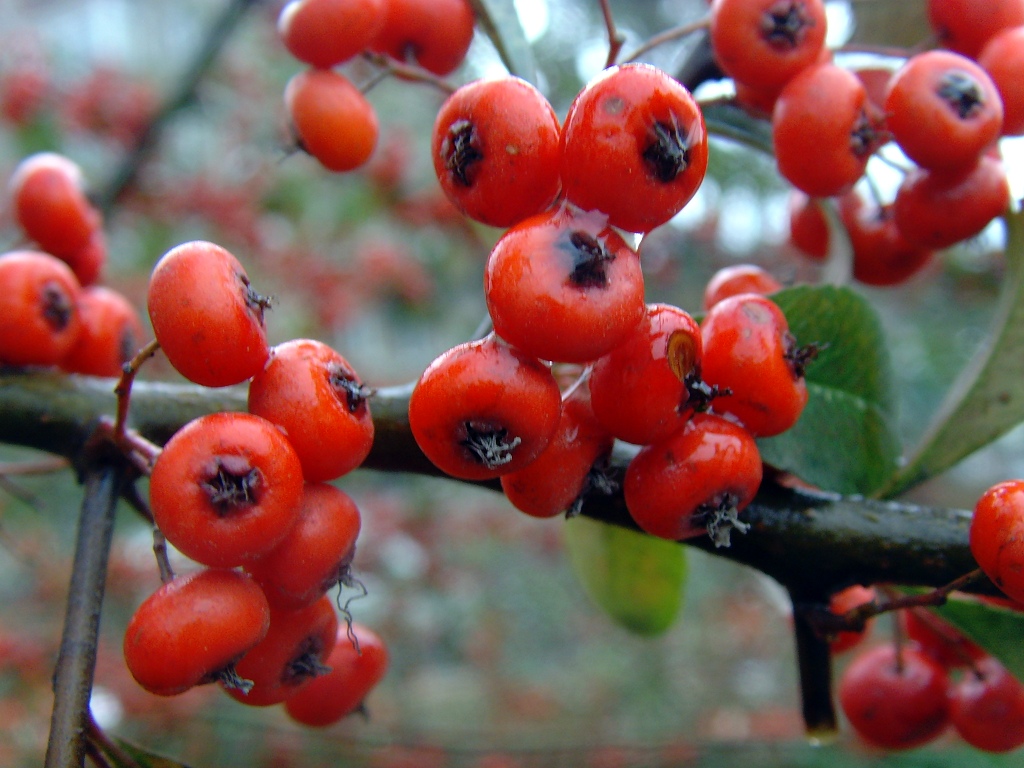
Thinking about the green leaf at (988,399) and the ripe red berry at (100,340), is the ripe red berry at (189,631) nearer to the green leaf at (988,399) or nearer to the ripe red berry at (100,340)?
the ripe red berry at (100,340)

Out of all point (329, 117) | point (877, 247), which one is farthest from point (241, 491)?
point (877, 247)

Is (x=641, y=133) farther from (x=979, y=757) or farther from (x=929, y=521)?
(x=979, y=757)

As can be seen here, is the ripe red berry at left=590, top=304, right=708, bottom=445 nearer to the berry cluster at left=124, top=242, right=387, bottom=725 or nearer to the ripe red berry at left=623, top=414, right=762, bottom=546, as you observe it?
the ripe red berry at left=623, top=414, right=762, bottom=546

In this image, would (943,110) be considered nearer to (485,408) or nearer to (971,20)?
(971,20)

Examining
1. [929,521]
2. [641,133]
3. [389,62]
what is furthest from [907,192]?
[389,62]

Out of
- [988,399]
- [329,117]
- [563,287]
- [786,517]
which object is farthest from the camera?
[988,399]

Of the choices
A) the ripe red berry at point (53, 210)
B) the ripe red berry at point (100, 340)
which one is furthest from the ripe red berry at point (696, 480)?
the ripe red berry at point (53, 210)
